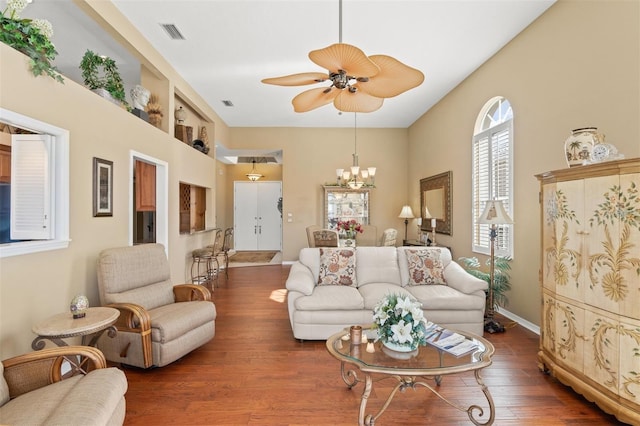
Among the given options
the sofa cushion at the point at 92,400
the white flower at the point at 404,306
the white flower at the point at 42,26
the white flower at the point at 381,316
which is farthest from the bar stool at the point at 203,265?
the white flower at the point at 404,306

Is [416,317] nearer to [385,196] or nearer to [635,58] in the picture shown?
[635,58]

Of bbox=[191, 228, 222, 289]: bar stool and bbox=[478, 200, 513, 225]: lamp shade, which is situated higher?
bbox=[478, 200, 513, 225]: lamp shade

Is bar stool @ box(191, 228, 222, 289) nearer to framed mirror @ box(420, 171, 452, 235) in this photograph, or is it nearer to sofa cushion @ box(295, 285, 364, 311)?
sofa cushion @ box(295, 285, 364, 311)

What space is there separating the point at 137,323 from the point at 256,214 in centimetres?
753

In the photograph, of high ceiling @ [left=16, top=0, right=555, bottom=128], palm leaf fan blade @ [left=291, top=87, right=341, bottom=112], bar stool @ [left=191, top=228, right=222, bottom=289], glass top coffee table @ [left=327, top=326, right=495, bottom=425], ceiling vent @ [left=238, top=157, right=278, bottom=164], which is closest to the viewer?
glass top coffee table @ [left=327, top=326, right=495, bottom=425]

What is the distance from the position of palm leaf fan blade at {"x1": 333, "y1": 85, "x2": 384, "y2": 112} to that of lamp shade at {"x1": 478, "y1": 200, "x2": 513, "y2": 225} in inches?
71.1

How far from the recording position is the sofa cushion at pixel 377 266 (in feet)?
13.1

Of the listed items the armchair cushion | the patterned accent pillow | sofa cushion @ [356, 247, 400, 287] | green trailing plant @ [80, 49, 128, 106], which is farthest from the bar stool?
the patterned accent pillow

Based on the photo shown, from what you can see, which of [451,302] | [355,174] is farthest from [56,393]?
[355,174]

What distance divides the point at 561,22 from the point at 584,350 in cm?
304

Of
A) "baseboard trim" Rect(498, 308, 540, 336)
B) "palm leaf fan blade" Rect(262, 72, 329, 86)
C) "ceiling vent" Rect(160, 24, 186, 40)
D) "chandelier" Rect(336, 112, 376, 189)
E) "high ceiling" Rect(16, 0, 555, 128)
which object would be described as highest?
"ceiling vent" Rect(160, 24, 186, 40)

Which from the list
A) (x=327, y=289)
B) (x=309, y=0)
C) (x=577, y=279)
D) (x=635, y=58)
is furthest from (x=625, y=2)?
(x=327, y=289)

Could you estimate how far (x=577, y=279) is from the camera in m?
2.34

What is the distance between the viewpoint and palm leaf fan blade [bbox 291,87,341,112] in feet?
9.11
